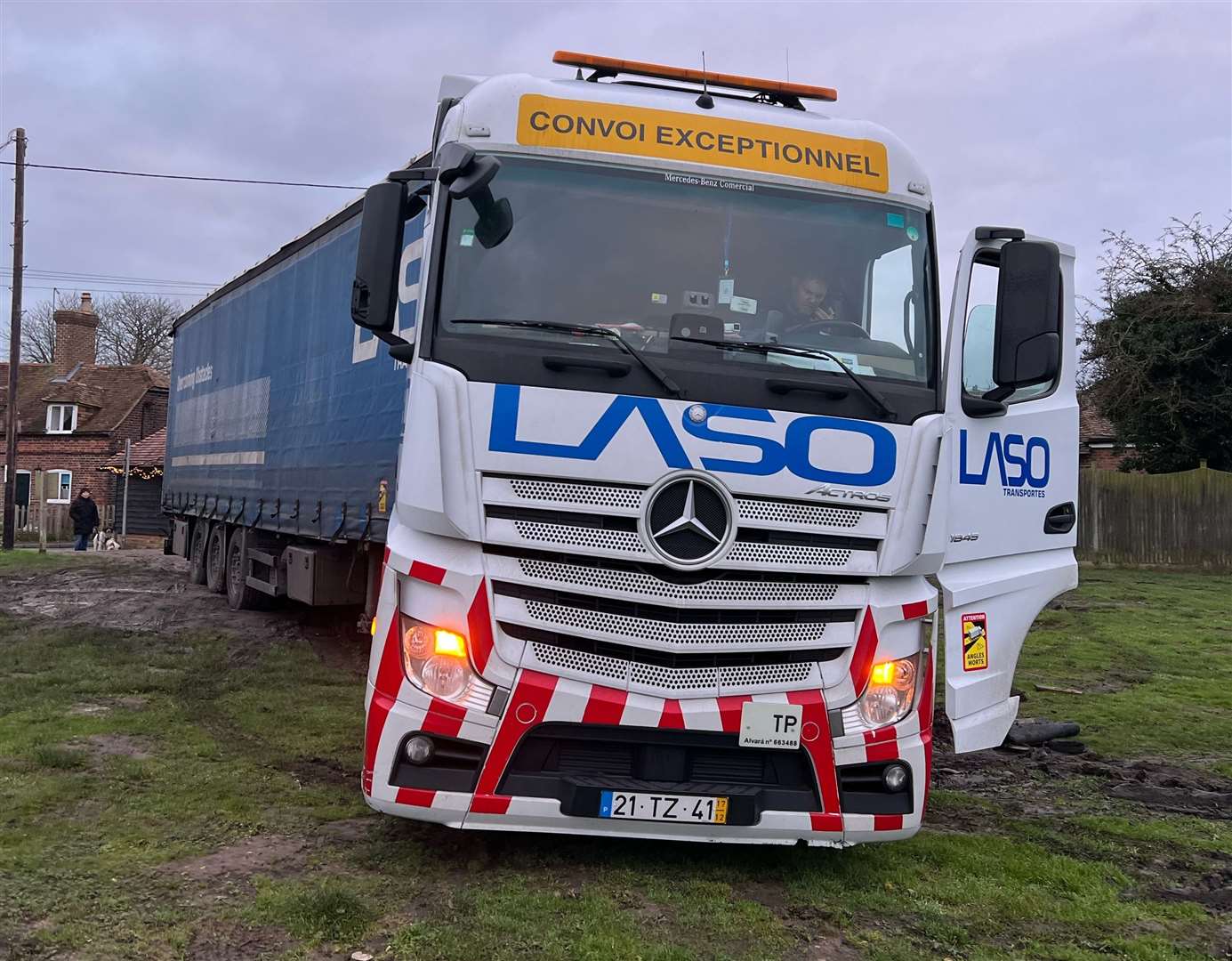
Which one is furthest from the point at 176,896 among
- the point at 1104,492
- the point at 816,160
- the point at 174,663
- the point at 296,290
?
the point at 1104,492

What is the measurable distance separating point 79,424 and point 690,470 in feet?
140

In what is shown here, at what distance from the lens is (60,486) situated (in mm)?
41031

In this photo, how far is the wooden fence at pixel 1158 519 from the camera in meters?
21.3

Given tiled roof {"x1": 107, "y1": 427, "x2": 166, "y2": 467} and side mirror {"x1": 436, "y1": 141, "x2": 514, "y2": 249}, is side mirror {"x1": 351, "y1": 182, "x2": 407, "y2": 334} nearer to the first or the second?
side mirror {"x1": 436, "y1": 141, "x2": 514, "y2": 249}

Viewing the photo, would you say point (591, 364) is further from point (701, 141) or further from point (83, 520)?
point (83, 520)

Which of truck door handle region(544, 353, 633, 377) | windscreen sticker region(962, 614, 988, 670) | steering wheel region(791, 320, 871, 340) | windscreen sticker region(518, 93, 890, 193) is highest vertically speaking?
windscreen sticker region(518, 93, 890, 193)

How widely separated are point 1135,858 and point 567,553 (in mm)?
2956

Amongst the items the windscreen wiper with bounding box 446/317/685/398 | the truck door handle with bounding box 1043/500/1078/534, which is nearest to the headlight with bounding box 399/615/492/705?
the windscreen wiper with bounding box 446/317/685/398

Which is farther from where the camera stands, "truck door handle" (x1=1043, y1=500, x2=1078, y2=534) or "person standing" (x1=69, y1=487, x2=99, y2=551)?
"person standing" (x1=69, y1=487, x2=99, y2=551)

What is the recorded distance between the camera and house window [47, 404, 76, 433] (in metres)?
41.4

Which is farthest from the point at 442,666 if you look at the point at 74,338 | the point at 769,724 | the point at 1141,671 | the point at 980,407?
the point at 74,338

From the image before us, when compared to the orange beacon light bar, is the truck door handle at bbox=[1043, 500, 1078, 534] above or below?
below

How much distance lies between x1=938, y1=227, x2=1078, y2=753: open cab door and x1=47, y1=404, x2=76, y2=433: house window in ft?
139

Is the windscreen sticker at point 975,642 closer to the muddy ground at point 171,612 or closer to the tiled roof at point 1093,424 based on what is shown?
the muddy ground at point 171,612
